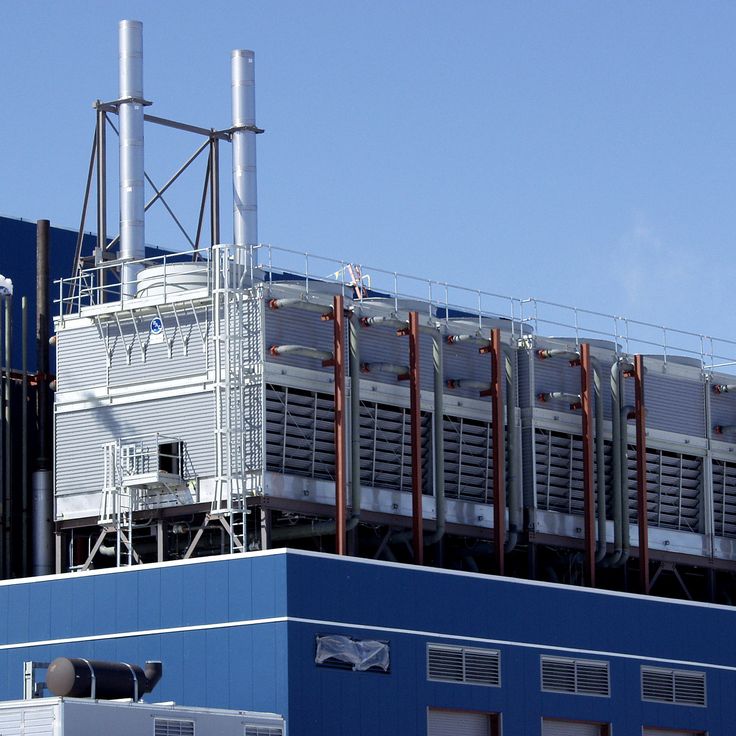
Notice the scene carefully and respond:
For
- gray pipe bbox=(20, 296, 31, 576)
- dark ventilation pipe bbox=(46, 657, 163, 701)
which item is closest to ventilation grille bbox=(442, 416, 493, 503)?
gray pipe bbox=(20, 296, 31, 576)

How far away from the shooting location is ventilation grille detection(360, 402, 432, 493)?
60.4 metres

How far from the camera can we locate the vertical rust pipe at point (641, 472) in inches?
2586

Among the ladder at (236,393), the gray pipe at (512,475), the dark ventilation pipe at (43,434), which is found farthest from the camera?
the gray pipe at (512,475)

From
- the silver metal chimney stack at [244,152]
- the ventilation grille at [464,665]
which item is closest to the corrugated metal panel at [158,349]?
the silver metal chimney stack at [244,152]

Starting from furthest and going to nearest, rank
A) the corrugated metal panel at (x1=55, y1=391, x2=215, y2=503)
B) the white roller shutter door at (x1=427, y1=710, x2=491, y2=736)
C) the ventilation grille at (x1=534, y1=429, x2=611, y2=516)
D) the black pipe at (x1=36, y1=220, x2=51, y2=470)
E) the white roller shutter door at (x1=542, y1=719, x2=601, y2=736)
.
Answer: the ventilation grille at (x1=534, y1=429, x2=611, y2=516), the black pipe at (x1=36, y1=220, x2=51, y2=470), the corrugated metal panel at (x1=55, y1=391, x2=215, y2=503), the white roller shutter door at (x1=542, y1=719, x2=601, y2=736), the white roller shutter door at (x1=427, y1=710, x2=491, y2=736)

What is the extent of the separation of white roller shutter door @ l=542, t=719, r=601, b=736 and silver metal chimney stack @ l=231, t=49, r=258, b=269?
2222 cm

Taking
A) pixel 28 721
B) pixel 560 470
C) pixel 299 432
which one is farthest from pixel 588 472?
pixel 28 721

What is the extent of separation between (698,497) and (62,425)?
2387 cm

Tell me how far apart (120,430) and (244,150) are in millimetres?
14468

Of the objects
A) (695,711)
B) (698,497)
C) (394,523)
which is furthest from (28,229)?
(695,711)

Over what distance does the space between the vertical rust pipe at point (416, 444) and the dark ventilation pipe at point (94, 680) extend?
48.8 ft

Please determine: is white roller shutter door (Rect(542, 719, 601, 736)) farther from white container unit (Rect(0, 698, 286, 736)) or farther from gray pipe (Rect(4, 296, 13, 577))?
gray pipe (Rect(4, 296, 13, 577))

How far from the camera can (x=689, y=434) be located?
227ft

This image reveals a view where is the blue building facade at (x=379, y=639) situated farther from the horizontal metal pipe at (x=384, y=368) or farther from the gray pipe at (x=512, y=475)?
the horizontal metal pipe at (x=384, y=368)
